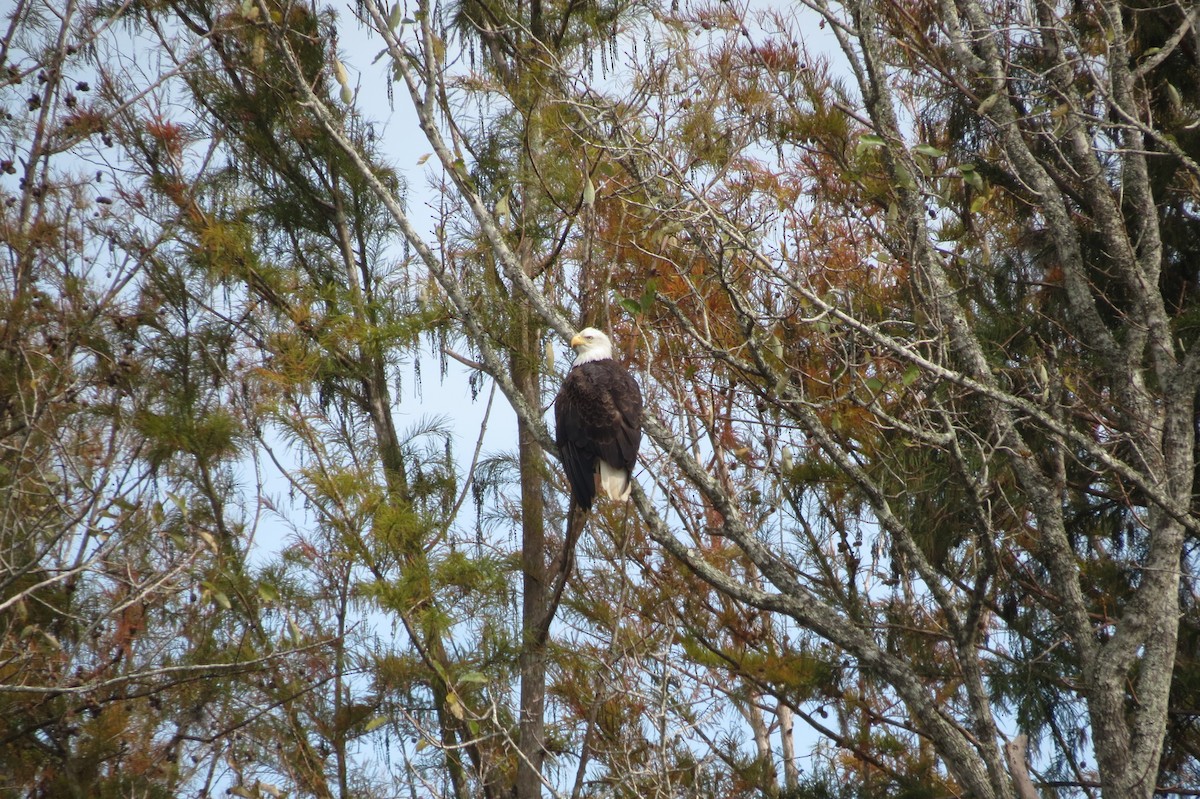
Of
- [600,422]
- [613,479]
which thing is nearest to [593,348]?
[600,422]

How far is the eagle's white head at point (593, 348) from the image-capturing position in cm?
426

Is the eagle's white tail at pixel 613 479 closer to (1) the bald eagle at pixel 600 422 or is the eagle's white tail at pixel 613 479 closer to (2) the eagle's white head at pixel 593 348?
(1) the bald eagle at pixel 600 422

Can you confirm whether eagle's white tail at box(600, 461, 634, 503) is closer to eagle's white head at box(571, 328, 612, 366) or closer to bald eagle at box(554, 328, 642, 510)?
bald eagle at box(554, 328, 642, 510)

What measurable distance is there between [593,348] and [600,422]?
1.21 feet

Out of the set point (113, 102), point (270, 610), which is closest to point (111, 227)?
point (113, 102)

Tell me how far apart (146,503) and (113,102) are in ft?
→ 6.97

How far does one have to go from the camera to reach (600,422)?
4.17 m

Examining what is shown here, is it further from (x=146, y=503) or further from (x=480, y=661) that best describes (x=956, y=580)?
(x=146, y=503)

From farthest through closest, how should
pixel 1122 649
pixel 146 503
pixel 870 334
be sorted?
pixel 146 503, pixel 1122 649, pixel 870 334

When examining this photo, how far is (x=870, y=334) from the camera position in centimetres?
304

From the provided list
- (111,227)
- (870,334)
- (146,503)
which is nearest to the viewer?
(870,334)

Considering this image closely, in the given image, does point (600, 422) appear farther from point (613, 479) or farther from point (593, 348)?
point (593, 348)

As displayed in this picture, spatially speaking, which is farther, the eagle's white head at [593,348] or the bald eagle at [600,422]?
the eagle's white head at [593,348]

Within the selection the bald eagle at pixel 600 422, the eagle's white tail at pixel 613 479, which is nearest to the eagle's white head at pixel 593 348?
the bald eagle at pixel 600 422
